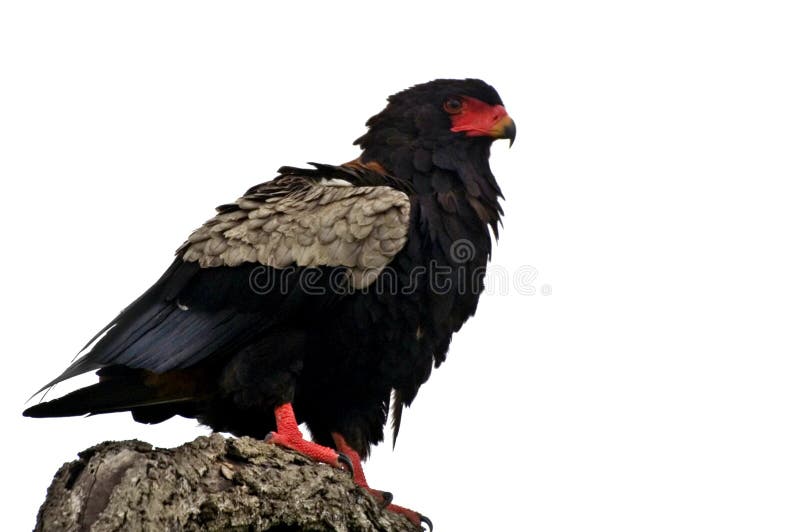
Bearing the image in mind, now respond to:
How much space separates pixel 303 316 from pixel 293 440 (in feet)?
2.25

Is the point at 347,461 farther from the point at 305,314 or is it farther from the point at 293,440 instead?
the point at 305,314

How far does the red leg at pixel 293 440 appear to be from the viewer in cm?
668

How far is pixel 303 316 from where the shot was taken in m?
6.95

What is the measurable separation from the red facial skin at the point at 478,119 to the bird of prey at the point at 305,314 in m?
0.49

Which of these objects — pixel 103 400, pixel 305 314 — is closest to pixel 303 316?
pixel 305 314

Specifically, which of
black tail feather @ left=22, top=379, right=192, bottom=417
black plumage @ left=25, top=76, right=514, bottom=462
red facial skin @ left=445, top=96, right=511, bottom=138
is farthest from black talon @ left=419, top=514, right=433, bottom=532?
red facial skin @ left=445, top=96, right=511, bottom=138

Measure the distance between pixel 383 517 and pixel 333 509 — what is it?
401mm

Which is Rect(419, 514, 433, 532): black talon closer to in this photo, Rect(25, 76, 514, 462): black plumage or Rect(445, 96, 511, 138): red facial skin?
Rect(25, 76, 514, 462): black plumage

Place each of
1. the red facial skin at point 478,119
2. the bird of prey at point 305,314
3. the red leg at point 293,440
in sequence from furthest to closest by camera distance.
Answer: the red facial skin at point 478,119 < the bird of prey at point 305,314 < the red leg at point 293,440

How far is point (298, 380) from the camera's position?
23.1 feet

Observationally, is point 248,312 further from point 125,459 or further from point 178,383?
point 125,459

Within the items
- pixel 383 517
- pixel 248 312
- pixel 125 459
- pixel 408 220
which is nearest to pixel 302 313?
pixel 248 312

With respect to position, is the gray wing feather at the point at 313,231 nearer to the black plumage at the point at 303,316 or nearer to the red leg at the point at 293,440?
the black plumage at the point at 303,316

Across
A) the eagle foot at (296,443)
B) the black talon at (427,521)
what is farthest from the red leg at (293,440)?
the black talon at (427,521)
